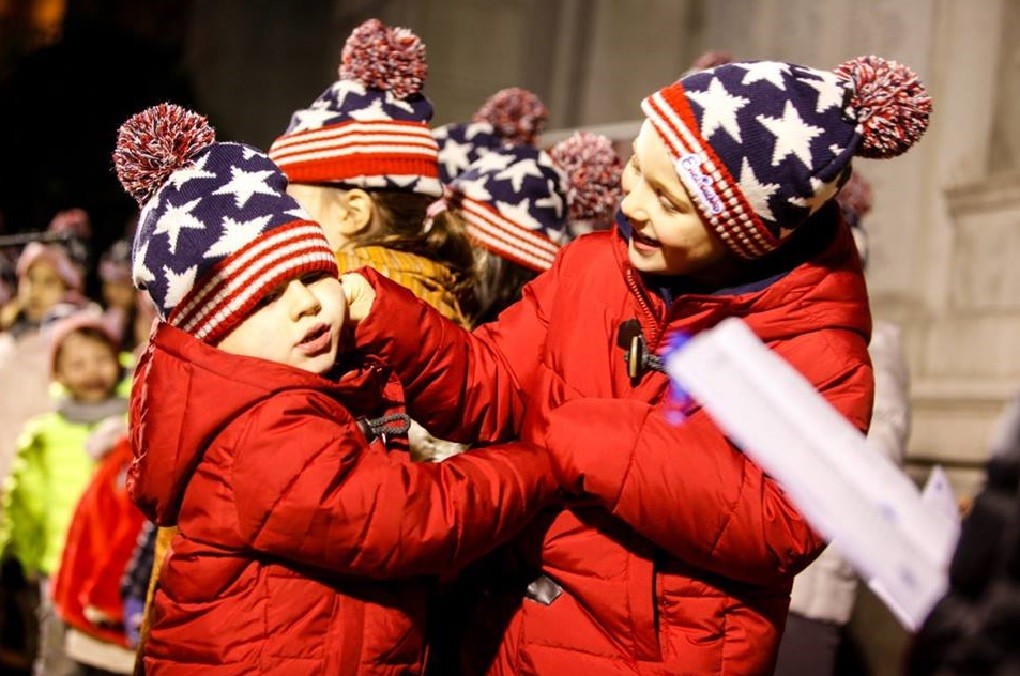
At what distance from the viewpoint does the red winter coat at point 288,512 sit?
65.0 inches

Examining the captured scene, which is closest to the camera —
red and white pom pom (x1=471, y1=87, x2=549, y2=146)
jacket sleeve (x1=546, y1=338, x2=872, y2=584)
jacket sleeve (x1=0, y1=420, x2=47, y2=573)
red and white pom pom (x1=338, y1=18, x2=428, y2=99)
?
jacket sleeve (x1=546, y1=338, x2=872, y2=584)

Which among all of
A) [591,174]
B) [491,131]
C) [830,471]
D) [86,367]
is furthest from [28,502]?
[830,471]

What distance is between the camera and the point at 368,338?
182 centimetres

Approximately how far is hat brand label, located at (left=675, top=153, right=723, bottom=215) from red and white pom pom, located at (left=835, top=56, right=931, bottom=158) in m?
0.24

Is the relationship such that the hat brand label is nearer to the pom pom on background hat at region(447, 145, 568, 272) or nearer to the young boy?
the young boy

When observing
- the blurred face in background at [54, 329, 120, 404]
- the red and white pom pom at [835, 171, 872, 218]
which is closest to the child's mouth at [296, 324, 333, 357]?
the red and white pom pom at [835, 171, 872, 218]

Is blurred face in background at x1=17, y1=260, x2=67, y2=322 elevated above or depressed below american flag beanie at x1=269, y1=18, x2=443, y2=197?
below

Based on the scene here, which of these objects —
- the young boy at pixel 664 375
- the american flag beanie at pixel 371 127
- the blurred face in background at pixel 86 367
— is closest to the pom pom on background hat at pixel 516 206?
the american flag beanie at pixel 371 127

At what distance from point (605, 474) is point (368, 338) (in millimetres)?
422

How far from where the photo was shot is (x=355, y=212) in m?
2.49

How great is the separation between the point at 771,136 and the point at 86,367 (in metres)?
3.83

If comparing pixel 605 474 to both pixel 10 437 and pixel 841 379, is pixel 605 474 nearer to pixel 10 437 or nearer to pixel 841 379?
pixel 841 379

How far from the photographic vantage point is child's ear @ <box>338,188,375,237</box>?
2480mm

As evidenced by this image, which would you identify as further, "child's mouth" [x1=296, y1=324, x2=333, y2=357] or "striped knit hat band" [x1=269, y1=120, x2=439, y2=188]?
"striped knit hat band" [x1=269, y1=120, x2=439, y2=188]
